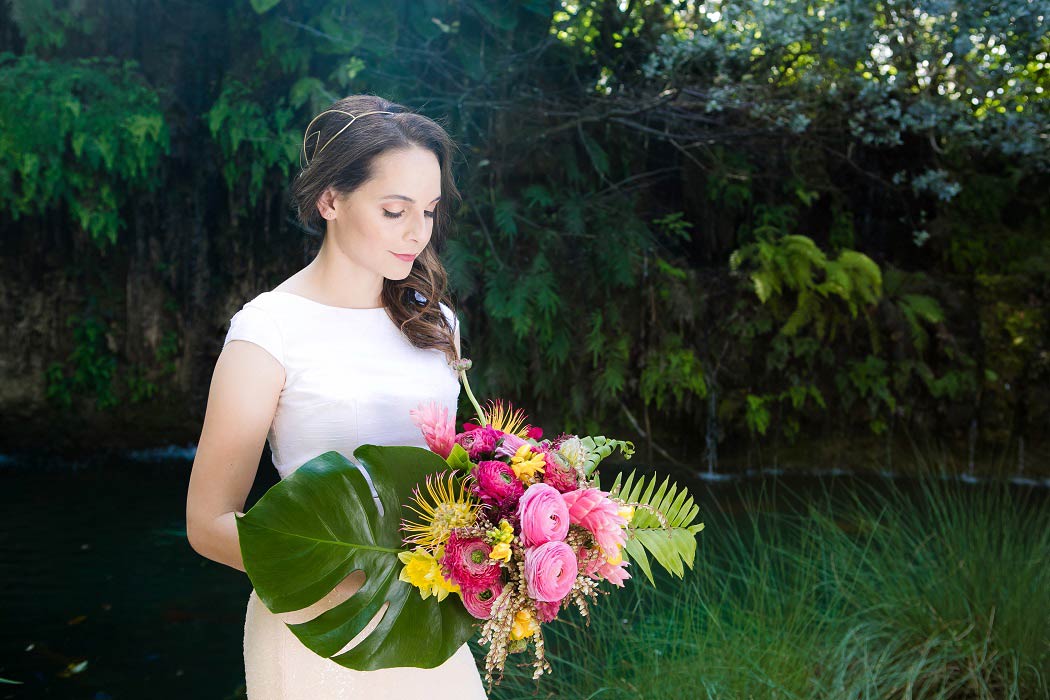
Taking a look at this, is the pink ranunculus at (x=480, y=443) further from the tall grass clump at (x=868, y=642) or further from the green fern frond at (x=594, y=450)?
the tall grass clump at (x=868, y=642)

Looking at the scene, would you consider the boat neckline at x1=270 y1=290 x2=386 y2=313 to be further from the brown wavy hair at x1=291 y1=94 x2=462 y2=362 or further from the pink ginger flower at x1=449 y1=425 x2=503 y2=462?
the pink ginger flower at x1=449 y1=425 x2=503 y2=462

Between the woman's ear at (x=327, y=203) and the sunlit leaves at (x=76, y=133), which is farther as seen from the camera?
the sunlit leaves at (x=76, y=133)

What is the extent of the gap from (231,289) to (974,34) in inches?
262

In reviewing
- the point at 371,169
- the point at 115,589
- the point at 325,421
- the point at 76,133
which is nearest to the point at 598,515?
the point at 325,421

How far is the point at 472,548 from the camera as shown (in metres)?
1.46

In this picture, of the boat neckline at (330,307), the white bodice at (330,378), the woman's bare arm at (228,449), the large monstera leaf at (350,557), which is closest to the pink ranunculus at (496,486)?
the large monstera leaf at (350,557)

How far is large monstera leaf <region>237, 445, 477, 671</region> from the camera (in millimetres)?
1413

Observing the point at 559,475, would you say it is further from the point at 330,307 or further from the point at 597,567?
the point at 330,307

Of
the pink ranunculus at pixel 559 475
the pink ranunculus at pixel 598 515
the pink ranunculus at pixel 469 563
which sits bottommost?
the pink ranunculus at pixel 469 563

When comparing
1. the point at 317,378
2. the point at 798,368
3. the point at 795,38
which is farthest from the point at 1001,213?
the point at 317,378

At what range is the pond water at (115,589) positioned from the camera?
14.6ft

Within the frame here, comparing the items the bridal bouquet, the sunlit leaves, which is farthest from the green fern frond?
the sunlit leaves

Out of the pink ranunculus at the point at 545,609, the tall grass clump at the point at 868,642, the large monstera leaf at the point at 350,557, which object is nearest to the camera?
the large monstera leaf at the point at 350,557

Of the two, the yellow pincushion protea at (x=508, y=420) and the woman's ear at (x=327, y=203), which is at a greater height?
the woman's ear at (x=327, y=203)
